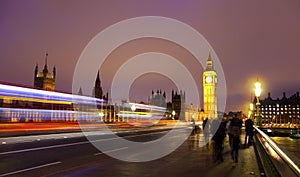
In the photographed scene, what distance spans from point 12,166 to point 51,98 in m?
18.2

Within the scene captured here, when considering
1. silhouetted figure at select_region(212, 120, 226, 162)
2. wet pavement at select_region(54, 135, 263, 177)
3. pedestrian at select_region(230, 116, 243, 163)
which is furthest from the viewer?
silhouetted figure at select_region(212, 120, 226, 162)

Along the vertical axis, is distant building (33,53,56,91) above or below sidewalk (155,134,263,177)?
above

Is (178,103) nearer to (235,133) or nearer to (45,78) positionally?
(45,78)

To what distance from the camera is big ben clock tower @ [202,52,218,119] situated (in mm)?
163000

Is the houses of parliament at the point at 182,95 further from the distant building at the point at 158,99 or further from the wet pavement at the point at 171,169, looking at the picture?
the wet pavement at the point at 171,169

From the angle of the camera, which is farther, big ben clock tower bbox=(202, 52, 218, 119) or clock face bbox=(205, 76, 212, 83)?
Answer: clock face bbox=(205, 76, 212, 83)

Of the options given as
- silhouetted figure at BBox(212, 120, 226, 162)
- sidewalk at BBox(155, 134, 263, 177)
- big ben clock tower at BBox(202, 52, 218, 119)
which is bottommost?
sidewalk at BBox(155, 134, 263, 177)

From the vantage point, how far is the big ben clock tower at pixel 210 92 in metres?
163

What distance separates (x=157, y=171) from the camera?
10.8 meters

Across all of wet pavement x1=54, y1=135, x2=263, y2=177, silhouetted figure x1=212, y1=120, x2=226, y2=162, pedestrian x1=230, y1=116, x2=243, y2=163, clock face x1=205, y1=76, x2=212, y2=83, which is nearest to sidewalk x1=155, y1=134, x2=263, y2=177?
wet pavement x1=54, y1=135, x2=263, y2=177

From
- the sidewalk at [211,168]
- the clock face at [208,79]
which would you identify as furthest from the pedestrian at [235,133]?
the clock face at [208,79]

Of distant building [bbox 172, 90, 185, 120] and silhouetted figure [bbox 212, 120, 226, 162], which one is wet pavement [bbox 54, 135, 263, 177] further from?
distant building [bbox 172, 90, 185, 120]

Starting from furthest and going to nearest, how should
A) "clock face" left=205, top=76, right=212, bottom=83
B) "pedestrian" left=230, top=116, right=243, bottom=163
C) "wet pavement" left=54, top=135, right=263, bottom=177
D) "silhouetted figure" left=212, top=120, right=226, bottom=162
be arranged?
"clock face" left=205, top=76, right=212, bottom=83, "silhouetted figure" left=212, top=120, right=226, bottom=162, "pedestrian" left=230, top=116, right=243, bottom=163, "wet pavement" left=54, top=135, right=263, bottom=177

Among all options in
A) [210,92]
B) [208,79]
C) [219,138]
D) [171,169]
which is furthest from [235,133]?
[208,79]
